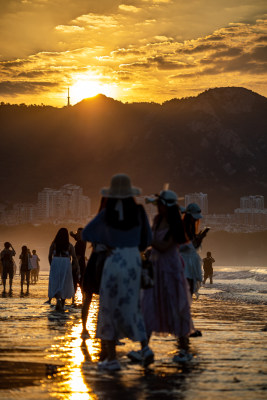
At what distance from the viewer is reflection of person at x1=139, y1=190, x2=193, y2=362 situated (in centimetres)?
840

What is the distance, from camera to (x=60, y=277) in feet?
53.4

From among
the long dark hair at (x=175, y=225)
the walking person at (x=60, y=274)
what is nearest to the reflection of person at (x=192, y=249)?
the long dark hair at (x=175, y=225)

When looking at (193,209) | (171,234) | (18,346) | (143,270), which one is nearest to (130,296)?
(143,270)

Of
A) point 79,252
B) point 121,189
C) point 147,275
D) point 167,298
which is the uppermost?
point 121,189

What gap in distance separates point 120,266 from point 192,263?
3717 mm

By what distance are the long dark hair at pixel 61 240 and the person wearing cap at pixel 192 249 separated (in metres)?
4.34

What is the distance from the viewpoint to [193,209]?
1101 centimetres

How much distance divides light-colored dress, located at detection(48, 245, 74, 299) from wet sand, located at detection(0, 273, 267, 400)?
3611 millimetres

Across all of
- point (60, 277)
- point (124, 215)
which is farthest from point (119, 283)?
point (60, 277)

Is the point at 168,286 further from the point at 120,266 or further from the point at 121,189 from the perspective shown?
the point at 121,189

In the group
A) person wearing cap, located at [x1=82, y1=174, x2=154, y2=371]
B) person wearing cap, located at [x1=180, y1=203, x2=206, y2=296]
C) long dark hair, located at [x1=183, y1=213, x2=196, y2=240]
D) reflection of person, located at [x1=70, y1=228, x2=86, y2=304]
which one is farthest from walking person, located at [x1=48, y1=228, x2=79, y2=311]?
person wearing cap, located at [x1=82, y1=174, x2=154, y2=371]

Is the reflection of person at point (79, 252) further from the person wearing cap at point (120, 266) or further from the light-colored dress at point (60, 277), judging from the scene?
the person wearing cap at point (120, 266)

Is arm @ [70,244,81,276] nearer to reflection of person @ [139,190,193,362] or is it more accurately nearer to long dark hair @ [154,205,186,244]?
reflection of person @ [139,190,193,362]

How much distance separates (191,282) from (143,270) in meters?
3.58
